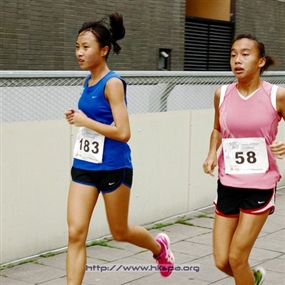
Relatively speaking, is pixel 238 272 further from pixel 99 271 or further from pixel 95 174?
pixel 99 271

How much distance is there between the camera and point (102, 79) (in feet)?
16.8

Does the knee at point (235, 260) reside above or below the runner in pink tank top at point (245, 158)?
below

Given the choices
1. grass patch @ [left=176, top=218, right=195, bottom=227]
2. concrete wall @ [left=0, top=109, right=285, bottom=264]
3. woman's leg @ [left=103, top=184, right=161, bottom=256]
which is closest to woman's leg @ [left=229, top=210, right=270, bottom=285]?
woman's leg @ [left=103, top=184, right=161, bottom=256]

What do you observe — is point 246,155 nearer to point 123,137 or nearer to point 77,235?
point 123,137

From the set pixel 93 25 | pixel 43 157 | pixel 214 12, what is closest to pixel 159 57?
pixel 214 12

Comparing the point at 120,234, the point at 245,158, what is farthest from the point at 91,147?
the point at 245,158

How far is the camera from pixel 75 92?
7.14 metres

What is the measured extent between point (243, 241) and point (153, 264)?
1957mm

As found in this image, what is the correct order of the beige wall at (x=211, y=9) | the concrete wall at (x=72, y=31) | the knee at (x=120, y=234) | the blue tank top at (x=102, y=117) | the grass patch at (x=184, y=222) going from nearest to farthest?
the blue tank top at (x=102, y=117) < the knee at (x=120, y=234) < the grass patch at (x=184, y=222) < the concrete wall at (x=72, y=31) < the beige wall at (x=211, y=9)

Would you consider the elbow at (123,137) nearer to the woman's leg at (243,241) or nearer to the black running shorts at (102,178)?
the black running shorts at (102,178)

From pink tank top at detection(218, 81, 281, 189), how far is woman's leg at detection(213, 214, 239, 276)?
0.25 meters

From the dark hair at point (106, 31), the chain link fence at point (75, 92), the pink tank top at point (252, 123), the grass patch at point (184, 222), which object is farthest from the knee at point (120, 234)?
the grass patch at point (184, 222)

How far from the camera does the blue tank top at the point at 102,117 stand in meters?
5.05

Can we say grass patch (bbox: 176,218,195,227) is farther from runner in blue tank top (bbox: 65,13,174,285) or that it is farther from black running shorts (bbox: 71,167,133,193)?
black running shorts (bbox: 71,167,133,193)
